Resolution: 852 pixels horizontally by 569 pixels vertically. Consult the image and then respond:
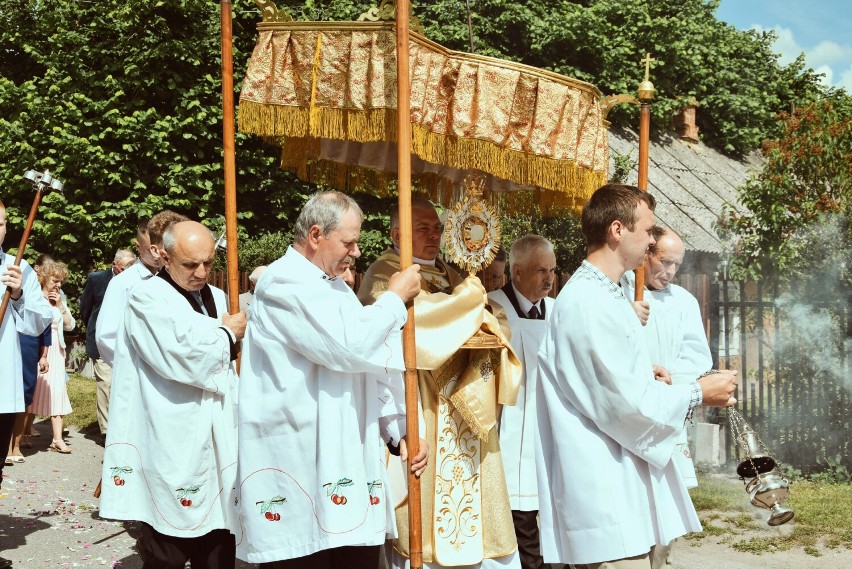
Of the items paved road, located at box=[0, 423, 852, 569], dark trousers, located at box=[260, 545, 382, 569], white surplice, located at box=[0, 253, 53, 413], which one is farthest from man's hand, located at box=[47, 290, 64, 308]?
dark trousers, located at box=[260, 545, 382, 569]

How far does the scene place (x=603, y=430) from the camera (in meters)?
3.48

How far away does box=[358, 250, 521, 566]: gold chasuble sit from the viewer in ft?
17.7

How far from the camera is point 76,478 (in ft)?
30.0

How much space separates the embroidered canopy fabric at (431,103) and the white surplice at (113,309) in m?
1.85

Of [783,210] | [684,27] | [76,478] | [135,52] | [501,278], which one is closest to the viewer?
[501,278]

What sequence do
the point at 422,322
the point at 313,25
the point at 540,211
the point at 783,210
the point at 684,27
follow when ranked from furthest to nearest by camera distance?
the point at 684,27
the point at 783,210
the point at 540,211
the point at 422,322
the point at 313,25

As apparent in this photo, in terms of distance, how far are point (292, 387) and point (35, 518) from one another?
15.2 ft

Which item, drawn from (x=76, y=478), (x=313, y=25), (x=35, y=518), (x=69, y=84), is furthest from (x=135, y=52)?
(x=313, y=25)

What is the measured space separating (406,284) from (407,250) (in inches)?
6.6

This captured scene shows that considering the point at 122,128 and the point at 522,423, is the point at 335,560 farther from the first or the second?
the point at 122,128

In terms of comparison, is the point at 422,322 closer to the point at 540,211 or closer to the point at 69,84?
the point at 540,211

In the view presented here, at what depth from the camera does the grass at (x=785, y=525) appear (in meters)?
7.10

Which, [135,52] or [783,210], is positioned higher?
[135,52]

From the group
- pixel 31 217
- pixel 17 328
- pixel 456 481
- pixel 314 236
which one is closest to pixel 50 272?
pixel 17 328
